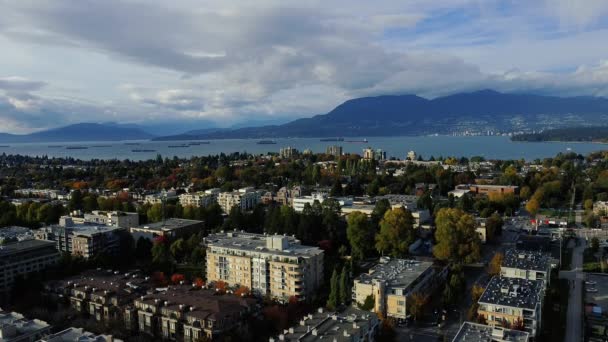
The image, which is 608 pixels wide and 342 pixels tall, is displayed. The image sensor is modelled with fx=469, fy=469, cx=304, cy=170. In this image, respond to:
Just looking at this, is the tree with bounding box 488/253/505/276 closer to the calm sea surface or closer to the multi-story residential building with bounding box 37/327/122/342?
the multi-story residential building with bounding box 37/327/122/342

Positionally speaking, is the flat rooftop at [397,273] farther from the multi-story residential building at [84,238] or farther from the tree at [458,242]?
the multi-story residential building at [84,238]

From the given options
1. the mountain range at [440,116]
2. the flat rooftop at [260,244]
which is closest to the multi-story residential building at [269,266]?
the flat rooftop at [260,244]

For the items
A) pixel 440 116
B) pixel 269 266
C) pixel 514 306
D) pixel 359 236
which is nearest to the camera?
pixel 514 306

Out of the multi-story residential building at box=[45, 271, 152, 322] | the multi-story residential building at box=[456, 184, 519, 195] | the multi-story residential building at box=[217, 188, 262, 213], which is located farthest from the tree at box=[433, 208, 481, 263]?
the multi-story residential building at box=[456, 184, 519, 195]

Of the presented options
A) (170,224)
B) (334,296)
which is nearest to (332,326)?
(334,296)

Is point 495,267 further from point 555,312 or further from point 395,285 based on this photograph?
point 395,285

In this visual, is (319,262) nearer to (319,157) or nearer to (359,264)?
(359,264)
